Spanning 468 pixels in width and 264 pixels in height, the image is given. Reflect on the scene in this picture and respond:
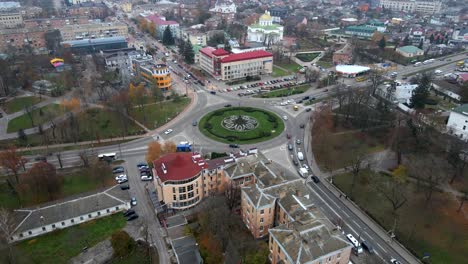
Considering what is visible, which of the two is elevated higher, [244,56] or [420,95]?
[244,56]

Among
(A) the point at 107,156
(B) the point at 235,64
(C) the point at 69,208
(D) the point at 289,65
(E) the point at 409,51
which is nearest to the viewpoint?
(C) the point at 69,208

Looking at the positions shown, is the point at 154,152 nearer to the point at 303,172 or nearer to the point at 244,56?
the point at 303,172

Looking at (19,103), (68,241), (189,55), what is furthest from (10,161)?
Answer: (189,55)

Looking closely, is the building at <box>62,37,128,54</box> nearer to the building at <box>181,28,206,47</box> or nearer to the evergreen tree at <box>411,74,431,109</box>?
the building at <box>181,28,206,47</box>

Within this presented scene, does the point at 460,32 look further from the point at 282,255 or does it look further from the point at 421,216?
the point at 282,255

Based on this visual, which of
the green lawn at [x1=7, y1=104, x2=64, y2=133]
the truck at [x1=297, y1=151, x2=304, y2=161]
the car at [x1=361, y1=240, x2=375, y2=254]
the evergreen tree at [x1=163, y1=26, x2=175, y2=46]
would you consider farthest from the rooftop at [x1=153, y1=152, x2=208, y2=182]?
the evergreen tree at [x1=163, y1=26, x2=175, y2=46]

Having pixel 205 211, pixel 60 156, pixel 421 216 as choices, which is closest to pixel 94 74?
pixel 60 156

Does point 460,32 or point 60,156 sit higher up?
point 460,32
